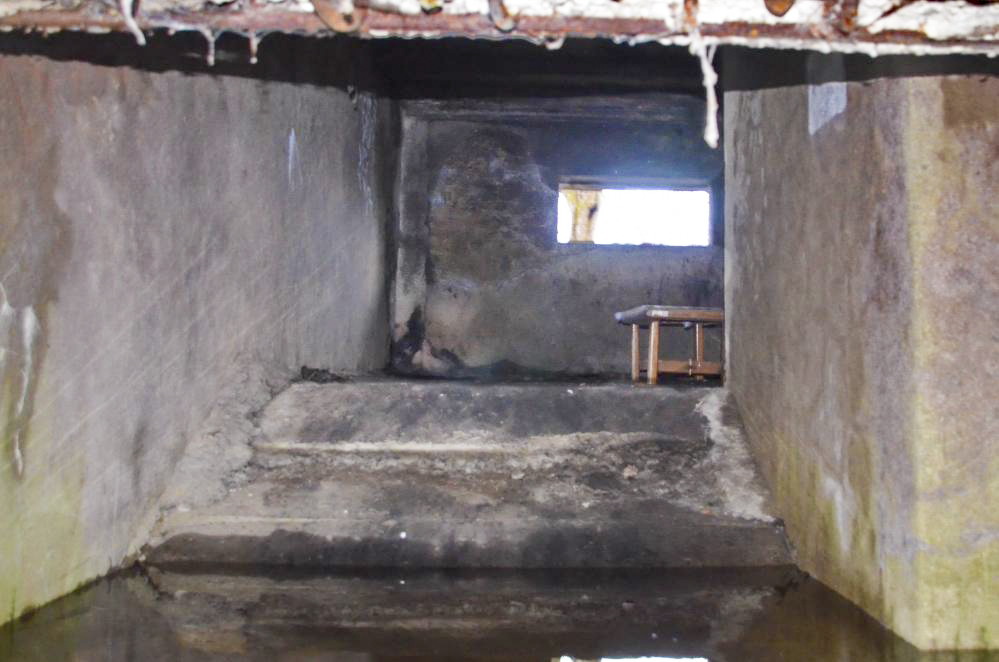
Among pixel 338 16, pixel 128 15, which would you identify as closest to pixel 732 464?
pixel 338 16

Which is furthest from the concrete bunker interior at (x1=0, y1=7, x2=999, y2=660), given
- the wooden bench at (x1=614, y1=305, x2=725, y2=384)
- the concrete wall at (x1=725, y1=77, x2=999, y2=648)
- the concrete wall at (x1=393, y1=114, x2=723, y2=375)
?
the concrete wall at (x1=393, y1=114, x2=723, y2=375)

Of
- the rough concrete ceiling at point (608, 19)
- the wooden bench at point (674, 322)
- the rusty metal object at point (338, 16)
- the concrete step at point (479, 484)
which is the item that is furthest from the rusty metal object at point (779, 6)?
the wooden bench at point (674, 322)

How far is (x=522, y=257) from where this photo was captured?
27.2 feet

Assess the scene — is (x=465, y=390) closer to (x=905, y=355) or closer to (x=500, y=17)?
(x=905, y=355)

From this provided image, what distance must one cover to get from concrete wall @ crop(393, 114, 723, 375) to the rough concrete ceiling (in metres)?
6.59

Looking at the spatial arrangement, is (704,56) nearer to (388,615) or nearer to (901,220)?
(901,220)

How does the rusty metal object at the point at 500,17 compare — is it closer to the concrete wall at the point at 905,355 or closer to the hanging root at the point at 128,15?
the hanging root at the point at 128,15

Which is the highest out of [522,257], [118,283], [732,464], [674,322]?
[118,283]

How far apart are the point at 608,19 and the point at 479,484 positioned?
7.21ft

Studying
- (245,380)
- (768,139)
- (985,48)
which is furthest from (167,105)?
(985,48)

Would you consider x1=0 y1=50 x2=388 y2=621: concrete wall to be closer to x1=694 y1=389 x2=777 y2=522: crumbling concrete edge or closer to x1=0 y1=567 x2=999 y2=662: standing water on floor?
x1=0 y1=567 x2=999 y2=662: standing water on floor

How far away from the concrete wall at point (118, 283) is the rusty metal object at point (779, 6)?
182 cm

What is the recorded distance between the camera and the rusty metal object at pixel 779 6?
4.54ft

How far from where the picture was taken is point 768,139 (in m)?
3.48
